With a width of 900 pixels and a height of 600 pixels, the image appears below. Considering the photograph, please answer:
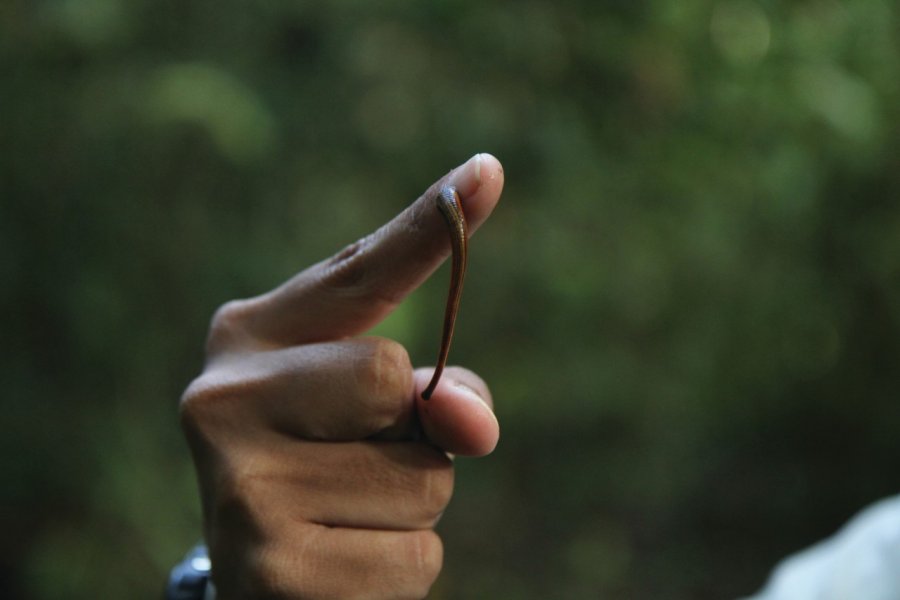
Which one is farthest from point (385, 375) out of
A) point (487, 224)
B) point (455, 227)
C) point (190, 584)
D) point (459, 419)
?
point (487, 224)

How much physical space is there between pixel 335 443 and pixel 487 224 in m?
1.45

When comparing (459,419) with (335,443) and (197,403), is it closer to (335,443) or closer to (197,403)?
(335,443)

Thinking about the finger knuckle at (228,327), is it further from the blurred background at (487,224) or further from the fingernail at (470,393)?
the blurred background at (487,224)

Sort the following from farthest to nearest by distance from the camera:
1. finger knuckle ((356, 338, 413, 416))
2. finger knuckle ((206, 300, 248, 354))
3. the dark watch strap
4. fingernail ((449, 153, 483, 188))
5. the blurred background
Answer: the blurred background → the dark watch strap → finger knuckle ((206, 300, 248, 354)) → finger knuckle ((356, 338, 413, 416)) → fingernail ((449, 153, 483, 188))

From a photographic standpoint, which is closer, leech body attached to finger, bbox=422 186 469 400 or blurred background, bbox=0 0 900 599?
leech body attached to finger, bbox=422 186 469 400

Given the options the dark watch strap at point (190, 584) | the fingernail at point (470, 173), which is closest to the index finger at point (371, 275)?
the fingernail at point (470, 173)

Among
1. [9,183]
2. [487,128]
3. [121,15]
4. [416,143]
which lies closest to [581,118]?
[487,128]

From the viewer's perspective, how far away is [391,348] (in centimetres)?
83

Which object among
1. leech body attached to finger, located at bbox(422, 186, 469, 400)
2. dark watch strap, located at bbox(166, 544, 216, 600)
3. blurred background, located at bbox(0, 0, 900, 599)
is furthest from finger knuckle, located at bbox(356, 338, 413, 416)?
blurred background, located at bbox(0, 0, 900, 599)

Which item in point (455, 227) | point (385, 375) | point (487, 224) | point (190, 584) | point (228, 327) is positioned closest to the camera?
point (455, 227)

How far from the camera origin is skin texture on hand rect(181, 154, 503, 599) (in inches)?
32.3

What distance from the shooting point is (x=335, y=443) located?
2.81 feet

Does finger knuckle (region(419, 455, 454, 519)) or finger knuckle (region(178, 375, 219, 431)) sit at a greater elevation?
finger knuckle (region(178, 375, 219, 431))

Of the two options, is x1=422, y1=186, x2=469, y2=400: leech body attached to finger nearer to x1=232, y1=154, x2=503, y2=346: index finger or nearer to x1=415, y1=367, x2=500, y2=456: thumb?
x1=232, y1=154, x2=503, y2=346: index finger
